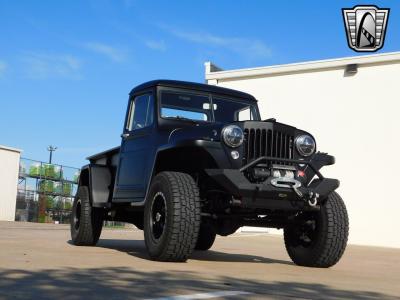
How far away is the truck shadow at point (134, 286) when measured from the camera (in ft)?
10.9

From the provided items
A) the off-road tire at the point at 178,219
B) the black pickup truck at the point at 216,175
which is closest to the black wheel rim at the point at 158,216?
the black pickup truck at the point at 216,175

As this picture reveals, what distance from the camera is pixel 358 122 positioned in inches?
695

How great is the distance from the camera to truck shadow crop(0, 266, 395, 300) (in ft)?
10.9

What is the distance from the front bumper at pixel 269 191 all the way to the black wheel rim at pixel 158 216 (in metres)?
0.67

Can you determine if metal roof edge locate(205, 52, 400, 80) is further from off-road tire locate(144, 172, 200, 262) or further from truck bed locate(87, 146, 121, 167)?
off-road tire locate(144, 172, 200, 262)

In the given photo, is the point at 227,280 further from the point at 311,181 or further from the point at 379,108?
the point at 379,108

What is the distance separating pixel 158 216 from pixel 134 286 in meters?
2.16

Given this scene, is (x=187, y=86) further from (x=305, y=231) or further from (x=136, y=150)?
(x=305, y=231)

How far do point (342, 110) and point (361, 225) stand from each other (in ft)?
12.6

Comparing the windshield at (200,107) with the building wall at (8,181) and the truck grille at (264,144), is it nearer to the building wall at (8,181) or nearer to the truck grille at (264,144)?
the truck grille at (264,144)

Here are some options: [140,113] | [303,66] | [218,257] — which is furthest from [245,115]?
[303,66]

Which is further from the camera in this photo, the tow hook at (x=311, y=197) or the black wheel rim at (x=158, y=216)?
the black wheel rim at (x=158, y=216)

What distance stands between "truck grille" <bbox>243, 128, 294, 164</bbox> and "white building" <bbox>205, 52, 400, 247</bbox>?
11891 mm

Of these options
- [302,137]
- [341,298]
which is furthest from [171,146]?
[341,298]
